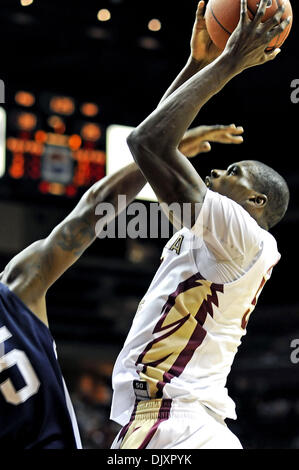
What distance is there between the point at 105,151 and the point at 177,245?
5.81m

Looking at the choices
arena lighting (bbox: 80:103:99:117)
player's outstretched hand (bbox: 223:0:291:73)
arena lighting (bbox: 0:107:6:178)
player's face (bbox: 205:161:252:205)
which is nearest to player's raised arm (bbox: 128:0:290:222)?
player's outstretched hand (bbox: 223:0:291:73)

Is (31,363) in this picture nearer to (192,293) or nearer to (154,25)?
(192,293)

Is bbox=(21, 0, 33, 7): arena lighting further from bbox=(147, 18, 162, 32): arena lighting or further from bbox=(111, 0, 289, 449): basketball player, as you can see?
bbox=(111, 0, 289, 449): basketball player

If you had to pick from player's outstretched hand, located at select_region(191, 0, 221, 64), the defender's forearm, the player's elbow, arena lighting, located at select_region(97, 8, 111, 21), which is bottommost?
the player's elbow

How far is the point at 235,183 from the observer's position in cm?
339

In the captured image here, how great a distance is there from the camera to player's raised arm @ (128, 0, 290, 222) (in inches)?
113

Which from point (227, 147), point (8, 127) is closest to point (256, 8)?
point (8, 127)

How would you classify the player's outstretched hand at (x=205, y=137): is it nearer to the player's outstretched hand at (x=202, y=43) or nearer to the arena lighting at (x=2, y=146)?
the player's outstretched hand at (x=202, y=43)

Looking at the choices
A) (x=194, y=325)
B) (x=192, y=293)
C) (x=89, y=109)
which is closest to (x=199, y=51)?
(x=192, y=293)

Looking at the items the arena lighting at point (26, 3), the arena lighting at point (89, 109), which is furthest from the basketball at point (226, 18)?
the arena lighting at point (26, 3)

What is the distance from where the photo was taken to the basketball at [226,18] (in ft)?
9.84

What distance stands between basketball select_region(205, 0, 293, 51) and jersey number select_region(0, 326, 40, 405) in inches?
56.2

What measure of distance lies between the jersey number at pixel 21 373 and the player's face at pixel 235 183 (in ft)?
3.80

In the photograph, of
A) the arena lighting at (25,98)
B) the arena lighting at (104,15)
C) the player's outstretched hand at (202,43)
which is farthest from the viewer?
the arena lighting at (104,15)
